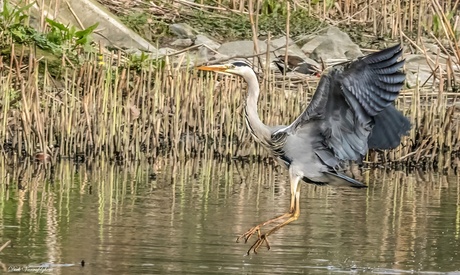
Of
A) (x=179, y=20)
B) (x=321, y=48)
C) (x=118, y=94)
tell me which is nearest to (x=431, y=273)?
(x=118, y=94)

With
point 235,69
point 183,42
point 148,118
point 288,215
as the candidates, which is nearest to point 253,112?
point 235,69

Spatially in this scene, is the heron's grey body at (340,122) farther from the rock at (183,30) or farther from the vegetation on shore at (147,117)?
→ the rock at (183,30)

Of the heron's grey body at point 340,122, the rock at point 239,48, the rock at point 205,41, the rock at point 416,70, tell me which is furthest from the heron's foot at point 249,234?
the rock at point 205,41

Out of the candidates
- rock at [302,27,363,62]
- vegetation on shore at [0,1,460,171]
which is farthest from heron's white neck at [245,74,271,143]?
rock at [302,27,363,62]

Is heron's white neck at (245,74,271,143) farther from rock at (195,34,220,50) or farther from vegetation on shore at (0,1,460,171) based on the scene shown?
rock at (195,34,220,50)

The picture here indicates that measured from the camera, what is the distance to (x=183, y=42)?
56.0 ft

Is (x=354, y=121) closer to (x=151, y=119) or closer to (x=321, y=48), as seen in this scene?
(x=151, y=119)

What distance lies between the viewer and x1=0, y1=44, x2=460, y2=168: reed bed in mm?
11352

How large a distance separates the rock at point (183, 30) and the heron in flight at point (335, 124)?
9.12 meters

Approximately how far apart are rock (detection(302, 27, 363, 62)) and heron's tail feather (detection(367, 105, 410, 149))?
26.9ft

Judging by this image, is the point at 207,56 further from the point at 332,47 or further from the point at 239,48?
the point at 332,47

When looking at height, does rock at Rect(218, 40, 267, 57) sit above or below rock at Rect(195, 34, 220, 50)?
below

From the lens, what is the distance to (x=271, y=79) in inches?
519

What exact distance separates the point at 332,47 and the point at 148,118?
567cm
